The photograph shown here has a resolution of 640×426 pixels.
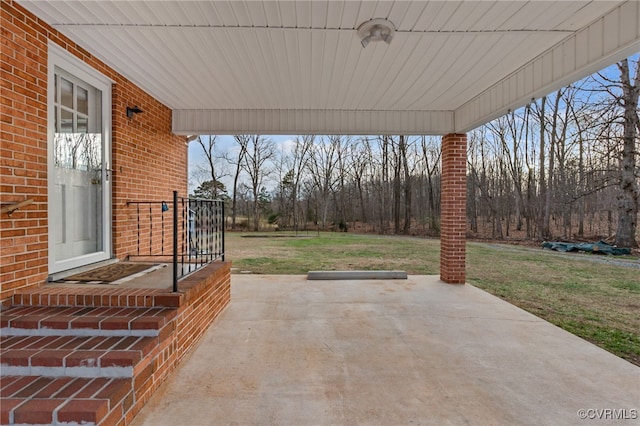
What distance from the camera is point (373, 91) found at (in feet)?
14.3

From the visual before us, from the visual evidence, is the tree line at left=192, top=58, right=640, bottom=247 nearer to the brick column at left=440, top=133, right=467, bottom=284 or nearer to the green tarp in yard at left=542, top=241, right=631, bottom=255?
the green tarp in yard at left=542, top=241, right=631, bottom=255

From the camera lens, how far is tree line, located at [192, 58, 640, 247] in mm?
11742

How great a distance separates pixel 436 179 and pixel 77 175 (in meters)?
19.3

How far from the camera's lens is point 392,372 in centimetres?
250

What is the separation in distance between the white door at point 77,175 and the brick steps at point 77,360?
87 cm

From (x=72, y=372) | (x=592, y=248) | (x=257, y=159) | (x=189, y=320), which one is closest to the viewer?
(x=72, y=372)

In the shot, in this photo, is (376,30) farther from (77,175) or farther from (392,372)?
(77,175)

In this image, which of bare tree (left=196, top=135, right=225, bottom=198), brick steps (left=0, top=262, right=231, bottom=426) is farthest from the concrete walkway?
bare tree (left=196, top=135, right=225, bottom=198)

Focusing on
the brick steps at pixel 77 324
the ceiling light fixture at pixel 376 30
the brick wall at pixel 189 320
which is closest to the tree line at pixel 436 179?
the ceiling light fixture at pixel 376 30

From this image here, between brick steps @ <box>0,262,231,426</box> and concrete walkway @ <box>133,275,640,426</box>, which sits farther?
concrete walkway @ <box>133,275,640,426</box>

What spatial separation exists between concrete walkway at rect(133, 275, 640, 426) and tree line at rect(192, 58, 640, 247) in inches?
379

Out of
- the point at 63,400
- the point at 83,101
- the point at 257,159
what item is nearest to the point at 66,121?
the point at 83,101

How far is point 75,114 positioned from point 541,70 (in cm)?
486

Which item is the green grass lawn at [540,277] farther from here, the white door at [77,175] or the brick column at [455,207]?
the white door at [77,175]
